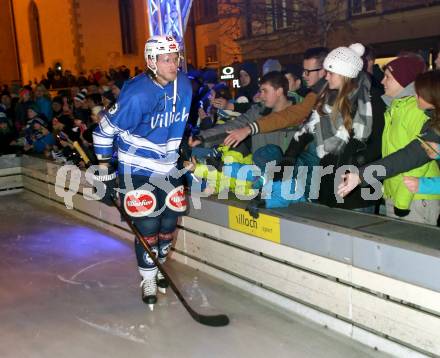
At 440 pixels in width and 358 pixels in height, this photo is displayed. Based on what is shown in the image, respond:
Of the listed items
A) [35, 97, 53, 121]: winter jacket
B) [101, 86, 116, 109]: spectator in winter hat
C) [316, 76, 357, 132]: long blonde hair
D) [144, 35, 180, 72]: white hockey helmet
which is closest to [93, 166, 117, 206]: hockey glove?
[144, 35, 180, 72]: white hockey helmet

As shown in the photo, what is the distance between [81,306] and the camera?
3.77m

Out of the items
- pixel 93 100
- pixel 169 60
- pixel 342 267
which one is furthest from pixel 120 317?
pixel 93 100

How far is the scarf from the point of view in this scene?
3096 mm

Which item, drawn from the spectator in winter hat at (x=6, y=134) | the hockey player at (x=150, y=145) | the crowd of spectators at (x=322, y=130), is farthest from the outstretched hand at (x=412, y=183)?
the spectator in winter hat at (x=6, y=134)

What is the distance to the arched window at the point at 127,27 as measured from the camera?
23.6 metres

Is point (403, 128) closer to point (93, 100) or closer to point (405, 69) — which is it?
point (405, 69)

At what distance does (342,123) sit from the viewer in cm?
310

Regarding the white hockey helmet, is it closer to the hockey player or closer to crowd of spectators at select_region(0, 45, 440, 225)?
the hockey player

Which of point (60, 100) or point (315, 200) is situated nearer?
point (315, 200)

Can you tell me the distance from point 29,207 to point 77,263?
262 cm

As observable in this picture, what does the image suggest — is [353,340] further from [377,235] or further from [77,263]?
[77,263]

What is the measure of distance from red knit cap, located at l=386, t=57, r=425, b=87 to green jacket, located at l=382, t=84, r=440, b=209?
0.05m

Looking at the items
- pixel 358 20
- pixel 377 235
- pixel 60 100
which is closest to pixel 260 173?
pixel 377 235

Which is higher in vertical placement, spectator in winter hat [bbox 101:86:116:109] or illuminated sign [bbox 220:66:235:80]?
illuminated sign [bbox 220:66:235:80]
